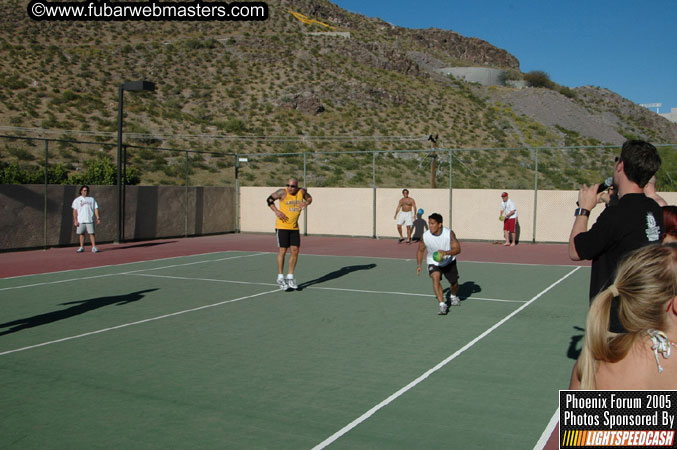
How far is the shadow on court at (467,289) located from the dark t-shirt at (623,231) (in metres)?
6.71

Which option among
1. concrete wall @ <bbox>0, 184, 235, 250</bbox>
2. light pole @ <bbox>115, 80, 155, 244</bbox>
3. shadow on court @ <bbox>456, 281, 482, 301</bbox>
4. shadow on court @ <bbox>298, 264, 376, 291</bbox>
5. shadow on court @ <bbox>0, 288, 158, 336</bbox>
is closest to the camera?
shadow on court @ <bbox>0, 288, 158, 336</bbox>

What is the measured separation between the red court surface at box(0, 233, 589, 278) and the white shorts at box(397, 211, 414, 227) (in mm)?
732

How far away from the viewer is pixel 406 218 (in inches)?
861

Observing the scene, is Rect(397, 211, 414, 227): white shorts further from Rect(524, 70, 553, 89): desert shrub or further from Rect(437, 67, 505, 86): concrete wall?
Rect(524, 70, 553, 89): desert shrub

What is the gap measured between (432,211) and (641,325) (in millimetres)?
21116

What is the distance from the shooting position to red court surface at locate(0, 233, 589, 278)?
624 inches

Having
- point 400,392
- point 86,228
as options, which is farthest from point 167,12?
point 400,392

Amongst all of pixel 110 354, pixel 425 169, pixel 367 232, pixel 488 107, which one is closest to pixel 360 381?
pixel 110 354

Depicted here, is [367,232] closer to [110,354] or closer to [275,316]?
[275,316]

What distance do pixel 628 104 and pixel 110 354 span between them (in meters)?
85.3

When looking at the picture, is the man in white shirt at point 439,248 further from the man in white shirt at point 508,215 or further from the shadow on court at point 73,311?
the man in white shirt at point 508,215

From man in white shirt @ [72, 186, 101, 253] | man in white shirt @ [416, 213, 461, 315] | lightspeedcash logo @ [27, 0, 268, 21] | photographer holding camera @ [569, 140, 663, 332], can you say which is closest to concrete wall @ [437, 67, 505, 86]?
lightspeedcash logo @ [27, 0, 268, 21]

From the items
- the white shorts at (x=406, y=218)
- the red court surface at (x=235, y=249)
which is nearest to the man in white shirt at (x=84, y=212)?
the red court surface at (x=235, y=249)

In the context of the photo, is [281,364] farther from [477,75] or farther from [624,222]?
[477,75]
